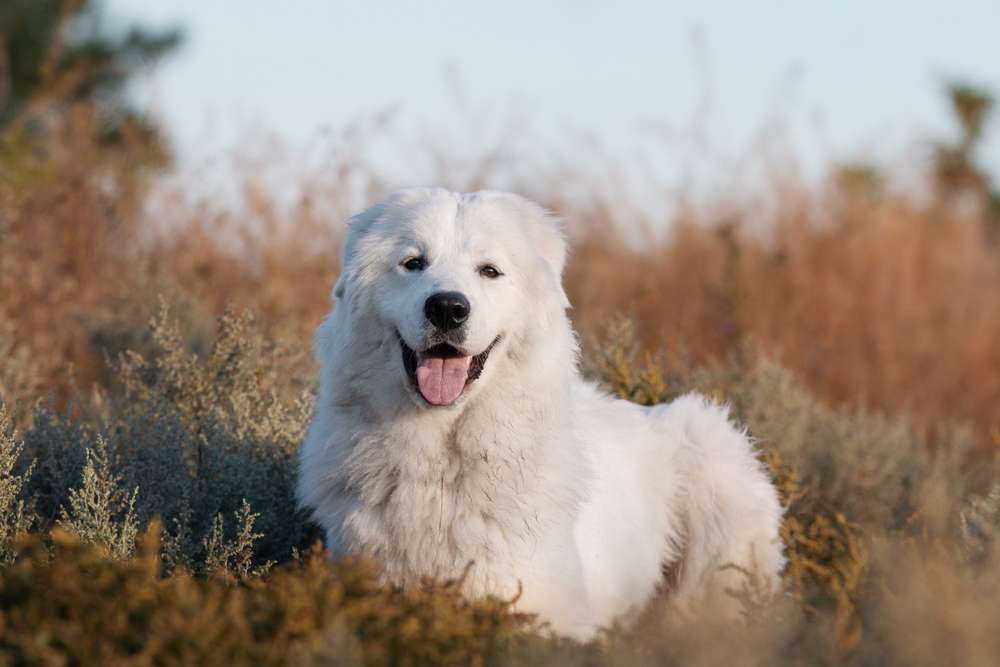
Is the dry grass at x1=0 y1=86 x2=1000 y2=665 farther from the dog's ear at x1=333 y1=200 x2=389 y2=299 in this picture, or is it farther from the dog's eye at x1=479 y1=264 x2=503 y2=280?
the dog's eye at x1=479 y1=264 x2=503 y2=280

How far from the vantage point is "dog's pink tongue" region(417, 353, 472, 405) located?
3.66 m

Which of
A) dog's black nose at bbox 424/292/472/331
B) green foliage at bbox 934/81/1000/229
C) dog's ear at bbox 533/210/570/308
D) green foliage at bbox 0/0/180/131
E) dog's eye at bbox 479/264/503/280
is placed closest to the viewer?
dog's black nose at bbox 424/292/472/331

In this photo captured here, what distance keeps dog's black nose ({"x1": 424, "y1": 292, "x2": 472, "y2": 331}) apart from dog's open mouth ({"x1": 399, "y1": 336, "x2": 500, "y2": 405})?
11 centimetres

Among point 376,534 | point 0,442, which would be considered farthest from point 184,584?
point 0,442

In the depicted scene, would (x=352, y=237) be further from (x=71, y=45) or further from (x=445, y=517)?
(x=71, y=45)

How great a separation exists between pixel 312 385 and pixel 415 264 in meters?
1.96

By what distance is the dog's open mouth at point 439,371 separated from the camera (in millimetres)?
3654

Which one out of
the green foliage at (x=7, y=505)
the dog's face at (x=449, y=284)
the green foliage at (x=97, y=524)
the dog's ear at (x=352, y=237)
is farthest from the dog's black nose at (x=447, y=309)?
the green foliage at (x=7, y=505)

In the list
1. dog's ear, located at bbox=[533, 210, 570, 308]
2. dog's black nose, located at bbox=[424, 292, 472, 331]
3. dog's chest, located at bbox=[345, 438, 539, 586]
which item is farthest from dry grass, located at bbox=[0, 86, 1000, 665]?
dog's ear, located at bbox=[533, 210, 570, 308]

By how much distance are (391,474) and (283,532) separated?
3.69 ft

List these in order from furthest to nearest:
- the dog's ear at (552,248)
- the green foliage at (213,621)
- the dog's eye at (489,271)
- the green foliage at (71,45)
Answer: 1. the green foliage at (71,45)
2. the dog's ear at (552,248)
3. the dog's eye at (489,271)
4. the green foliage at (213,621)

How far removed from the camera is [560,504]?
3.80 meters

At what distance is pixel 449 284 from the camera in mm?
3570

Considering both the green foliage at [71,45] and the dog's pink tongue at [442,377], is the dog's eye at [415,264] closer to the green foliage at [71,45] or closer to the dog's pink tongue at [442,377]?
the dog's pink tongue at [442,377]
